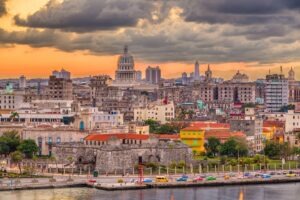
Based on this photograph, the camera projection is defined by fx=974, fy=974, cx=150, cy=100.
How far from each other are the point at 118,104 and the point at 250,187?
210 feet

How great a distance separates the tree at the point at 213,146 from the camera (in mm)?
64312

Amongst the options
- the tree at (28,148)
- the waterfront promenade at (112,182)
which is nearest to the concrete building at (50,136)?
the tree at (28,148)

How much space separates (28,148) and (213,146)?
12444 mm

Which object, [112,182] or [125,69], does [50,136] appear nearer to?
[112,182]

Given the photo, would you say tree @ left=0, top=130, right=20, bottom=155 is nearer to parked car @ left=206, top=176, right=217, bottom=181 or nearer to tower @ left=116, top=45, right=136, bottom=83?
parked car @ left=206, top=176, right=217, bottom=181

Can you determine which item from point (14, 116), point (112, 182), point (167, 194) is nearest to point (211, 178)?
point (167, 194)

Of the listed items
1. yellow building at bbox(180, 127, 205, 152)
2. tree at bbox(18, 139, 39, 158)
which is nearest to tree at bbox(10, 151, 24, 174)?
tree at bbox(18, 139, 39, 158)

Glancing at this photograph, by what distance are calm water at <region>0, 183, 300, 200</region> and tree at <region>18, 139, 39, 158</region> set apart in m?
12.2

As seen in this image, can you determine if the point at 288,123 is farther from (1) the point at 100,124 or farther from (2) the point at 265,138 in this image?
(1) the point at 100,124

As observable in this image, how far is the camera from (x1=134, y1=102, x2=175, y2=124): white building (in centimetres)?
9581

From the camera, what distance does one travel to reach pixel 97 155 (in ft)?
180

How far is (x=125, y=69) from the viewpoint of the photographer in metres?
162

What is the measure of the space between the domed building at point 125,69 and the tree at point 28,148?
99.2m

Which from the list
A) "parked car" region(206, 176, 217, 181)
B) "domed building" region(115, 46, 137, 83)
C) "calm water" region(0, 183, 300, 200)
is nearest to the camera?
"calm water" region(0, 183, 300, 200)
